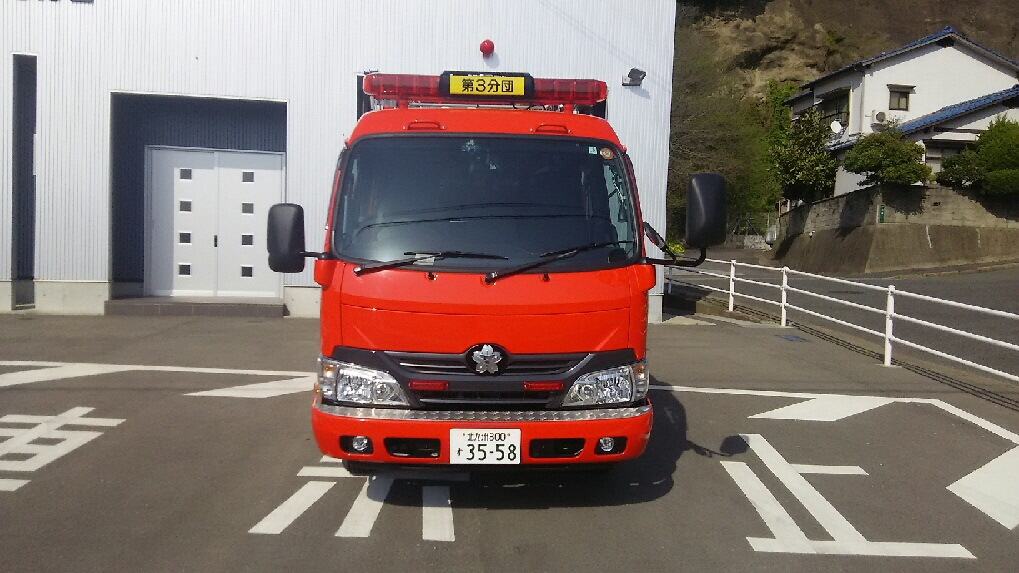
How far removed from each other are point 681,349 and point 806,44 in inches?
2342

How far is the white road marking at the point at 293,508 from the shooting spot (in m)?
4.62

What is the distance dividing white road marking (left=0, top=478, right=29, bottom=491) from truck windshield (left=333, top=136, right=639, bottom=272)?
251 cm

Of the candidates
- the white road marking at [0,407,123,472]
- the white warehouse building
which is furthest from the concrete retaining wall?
the white road marking at [0,407,123,472]

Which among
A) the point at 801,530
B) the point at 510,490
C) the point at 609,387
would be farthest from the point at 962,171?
the point at 609,387

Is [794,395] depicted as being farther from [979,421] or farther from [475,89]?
[475,89]

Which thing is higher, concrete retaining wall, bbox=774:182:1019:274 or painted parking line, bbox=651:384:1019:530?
concrete retaining wall, bbox=774:182:1019:274

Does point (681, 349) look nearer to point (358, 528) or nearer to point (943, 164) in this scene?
point (358, 528)

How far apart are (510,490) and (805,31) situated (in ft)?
219

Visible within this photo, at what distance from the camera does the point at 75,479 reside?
5375 mm

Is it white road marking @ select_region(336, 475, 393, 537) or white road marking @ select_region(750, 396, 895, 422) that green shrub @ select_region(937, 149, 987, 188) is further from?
white road marking @ select_region(336, 475, 393, 537)

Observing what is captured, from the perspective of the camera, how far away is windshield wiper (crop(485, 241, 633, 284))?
450cm

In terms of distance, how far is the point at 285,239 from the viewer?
4.97 m

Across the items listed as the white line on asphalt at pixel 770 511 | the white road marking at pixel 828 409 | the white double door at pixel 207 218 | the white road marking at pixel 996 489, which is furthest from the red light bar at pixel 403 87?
the white double door at pixel 207 218

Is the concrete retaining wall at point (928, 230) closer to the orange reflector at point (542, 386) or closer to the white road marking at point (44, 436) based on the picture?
the white road marking at point (44, 436)
